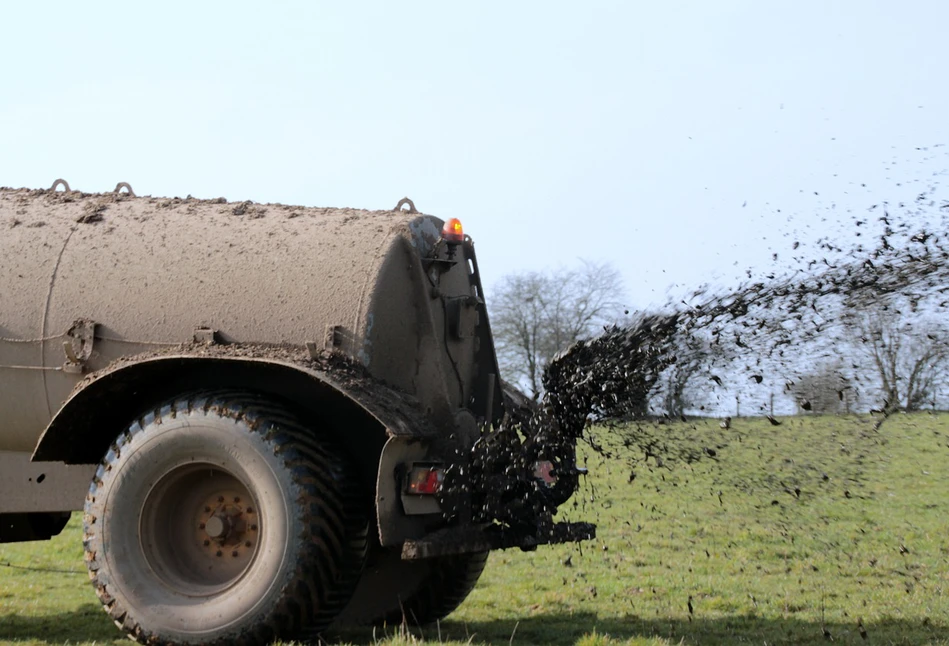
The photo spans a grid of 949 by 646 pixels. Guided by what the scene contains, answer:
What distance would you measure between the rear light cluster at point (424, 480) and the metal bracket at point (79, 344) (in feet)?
6.38

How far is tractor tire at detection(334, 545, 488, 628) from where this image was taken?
6836 mm

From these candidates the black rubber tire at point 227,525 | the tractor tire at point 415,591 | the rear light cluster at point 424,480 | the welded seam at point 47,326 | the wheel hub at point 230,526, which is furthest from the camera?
the tractor tire at point 415,591

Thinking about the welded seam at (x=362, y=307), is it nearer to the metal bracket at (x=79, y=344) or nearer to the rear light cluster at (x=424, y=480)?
the rear light cluster at (x=424, y=480)

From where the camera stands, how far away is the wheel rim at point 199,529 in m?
5.65

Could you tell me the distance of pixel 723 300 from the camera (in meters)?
6.29

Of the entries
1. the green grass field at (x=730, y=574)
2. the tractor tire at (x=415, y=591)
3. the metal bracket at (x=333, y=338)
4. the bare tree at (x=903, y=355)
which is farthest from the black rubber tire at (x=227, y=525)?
the bare tree at (x=903, y=355)

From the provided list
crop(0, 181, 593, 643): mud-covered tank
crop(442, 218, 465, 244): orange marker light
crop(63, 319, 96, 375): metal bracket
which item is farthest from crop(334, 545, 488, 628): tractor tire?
crop(63, 319, 96, 375): metal bracket

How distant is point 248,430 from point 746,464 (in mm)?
3043

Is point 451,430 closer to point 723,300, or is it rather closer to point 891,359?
point 723,300

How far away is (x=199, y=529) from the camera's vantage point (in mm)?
5793

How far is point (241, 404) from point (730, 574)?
532 cm

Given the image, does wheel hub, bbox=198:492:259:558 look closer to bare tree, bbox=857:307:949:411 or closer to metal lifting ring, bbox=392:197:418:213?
metal lifting ring, bbox=392:197:418:213

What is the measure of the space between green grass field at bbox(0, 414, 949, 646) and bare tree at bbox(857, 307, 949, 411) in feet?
1.03

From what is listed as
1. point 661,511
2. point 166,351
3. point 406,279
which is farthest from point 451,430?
point 661,511
